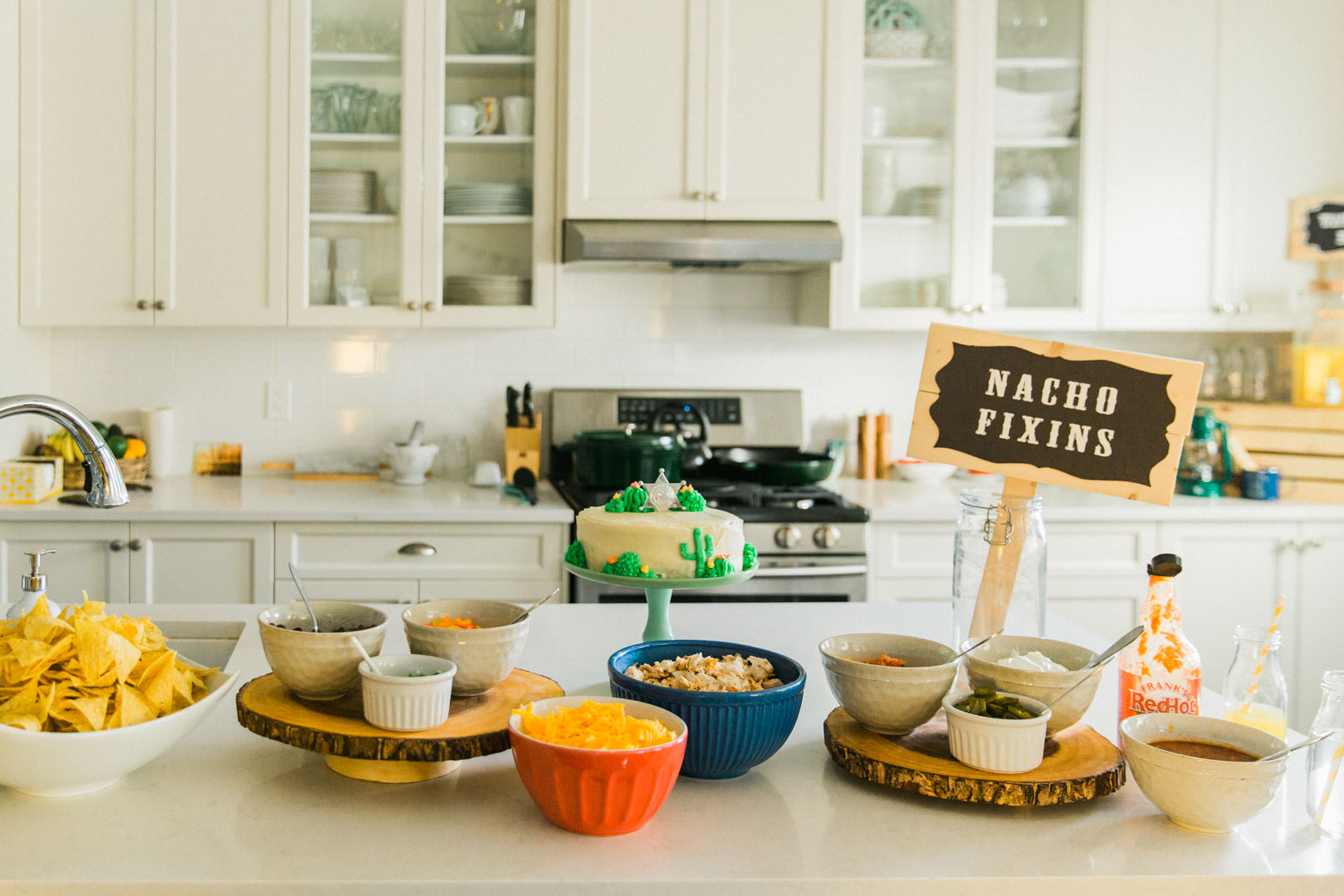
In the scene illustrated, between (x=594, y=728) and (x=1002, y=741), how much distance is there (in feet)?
1.23

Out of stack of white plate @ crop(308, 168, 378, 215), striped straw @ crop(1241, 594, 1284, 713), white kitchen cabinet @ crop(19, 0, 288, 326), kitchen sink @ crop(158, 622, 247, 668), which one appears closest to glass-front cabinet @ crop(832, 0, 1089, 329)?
stack of white plate @ crop(308, 168, 378, 215)

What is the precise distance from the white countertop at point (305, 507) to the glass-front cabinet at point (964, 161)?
1.11m

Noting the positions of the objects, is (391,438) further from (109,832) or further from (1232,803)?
(1232,803)

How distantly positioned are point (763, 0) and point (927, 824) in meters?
2.60

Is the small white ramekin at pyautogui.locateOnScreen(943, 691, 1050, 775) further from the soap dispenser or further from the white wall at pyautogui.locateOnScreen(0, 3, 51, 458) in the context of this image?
the white wall at pyautogui.locateOnScreen(0, 3, 51, 458)

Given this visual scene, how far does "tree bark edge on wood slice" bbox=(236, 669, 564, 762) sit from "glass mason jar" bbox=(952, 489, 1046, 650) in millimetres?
523

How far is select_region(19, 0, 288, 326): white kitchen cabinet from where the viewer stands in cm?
303

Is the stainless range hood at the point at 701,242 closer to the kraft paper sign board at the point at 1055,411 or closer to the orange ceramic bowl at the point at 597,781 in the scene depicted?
the kraft paper sign board at the point at 1055,411

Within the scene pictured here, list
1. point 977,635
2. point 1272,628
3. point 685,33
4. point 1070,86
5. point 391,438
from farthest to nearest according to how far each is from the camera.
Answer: point 391,438, point 1070,86, point 685,33, point 977,635, point 1272,628

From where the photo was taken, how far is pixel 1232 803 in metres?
0.96

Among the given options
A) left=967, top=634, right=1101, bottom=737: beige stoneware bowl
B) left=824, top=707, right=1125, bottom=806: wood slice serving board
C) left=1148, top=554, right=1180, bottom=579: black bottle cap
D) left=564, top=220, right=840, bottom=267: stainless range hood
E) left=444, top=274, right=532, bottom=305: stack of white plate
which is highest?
left=564, top=220, right=840, bottom=267: stainless range hood

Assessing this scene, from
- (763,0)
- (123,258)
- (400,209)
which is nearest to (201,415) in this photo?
(123,258)

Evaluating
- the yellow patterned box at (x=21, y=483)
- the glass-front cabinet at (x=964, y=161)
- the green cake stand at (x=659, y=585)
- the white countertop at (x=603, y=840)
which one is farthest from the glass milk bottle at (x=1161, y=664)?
the yellow patterned box at (x=21, y=483)

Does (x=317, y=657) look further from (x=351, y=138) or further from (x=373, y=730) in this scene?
(x=351, y=138)
